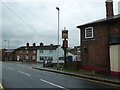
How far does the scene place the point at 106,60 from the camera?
18469 millimetres

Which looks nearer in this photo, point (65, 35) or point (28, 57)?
point (65, 35)

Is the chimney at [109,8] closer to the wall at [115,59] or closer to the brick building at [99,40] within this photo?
the brick building at [99,40]

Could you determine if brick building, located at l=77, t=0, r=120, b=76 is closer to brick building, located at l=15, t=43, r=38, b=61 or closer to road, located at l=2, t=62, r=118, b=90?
road, located at l=2, t=62, r=118, b=90

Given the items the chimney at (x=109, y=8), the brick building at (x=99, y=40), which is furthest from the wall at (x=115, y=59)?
the chimney at (x=109, y=8)

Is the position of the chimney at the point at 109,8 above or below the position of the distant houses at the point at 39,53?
above

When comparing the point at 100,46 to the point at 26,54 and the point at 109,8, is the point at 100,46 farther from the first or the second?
the point at 26,54

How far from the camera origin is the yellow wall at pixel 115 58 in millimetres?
16812

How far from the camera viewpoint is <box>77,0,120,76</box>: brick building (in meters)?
18.3

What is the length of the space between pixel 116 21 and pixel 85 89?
1024 centimetres

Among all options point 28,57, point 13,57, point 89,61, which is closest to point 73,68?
point 89,61

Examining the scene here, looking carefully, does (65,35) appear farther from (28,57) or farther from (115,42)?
(28,57)

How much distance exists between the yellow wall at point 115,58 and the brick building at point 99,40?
0.70 metres

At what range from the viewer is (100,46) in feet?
63.7

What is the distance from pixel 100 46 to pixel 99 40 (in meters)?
0.73
